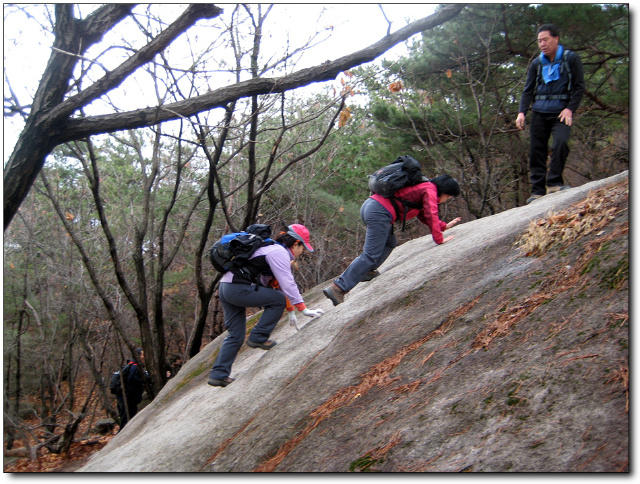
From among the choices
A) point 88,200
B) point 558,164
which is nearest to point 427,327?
point 558,164

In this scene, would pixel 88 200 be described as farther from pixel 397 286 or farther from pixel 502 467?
pixel 502 467

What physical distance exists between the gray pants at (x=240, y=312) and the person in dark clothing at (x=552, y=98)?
3.58 m

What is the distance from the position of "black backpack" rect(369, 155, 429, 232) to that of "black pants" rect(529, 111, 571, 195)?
1961 mm

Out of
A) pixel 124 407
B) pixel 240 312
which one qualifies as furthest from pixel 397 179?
pixel 124 407

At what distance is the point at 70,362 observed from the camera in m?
13.9

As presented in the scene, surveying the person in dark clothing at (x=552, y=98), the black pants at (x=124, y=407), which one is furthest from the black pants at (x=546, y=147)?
the black pants at (x=124, y=407)

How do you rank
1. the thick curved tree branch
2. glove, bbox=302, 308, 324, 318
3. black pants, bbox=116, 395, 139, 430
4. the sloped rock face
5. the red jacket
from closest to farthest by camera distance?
the sloped rock face, the thick curved tree branch, the red jacket, glove, bbox=302, 308, 324, 318, black pants, bbox=116, 395, 139, 430

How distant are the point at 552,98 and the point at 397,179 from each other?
8.13ft

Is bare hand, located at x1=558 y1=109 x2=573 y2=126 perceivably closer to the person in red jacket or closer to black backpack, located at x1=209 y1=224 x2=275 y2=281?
the person in red jacket

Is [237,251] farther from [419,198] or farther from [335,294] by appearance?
[419,198]

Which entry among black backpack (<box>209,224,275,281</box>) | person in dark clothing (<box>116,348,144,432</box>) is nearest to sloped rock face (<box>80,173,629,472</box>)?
black backpack (<box>209,224,275,281</box>)

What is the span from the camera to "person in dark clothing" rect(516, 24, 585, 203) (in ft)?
20.8

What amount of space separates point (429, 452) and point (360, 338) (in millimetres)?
2088

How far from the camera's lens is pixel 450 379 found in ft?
11.8
